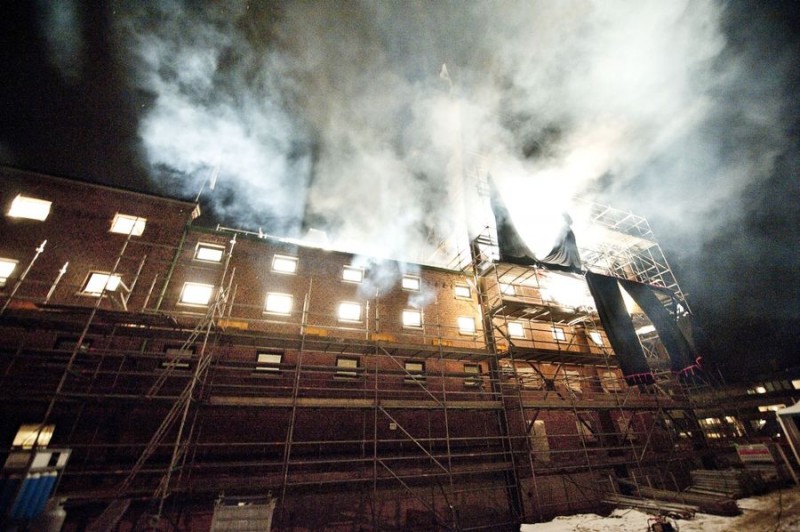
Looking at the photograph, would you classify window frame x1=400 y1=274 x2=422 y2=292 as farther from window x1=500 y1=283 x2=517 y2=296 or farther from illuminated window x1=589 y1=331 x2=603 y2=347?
illuminated window x1=589 y1=331 x2=603 y2=347

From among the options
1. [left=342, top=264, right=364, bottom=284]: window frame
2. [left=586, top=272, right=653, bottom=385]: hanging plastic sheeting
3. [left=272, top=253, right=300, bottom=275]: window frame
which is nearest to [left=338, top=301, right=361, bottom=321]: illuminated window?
[left=342, top=264, right=364, bottom=284]: window frame

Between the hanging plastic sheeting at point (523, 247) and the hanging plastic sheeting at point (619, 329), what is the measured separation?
1229 mm

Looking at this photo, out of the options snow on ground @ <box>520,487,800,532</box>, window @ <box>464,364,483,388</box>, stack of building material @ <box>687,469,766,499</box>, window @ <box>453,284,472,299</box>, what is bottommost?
snow on ground @ <box>520,487,800,532</box>

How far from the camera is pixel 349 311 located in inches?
517

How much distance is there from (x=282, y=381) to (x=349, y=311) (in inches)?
149

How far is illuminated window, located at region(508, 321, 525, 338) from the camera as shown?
49.4ft

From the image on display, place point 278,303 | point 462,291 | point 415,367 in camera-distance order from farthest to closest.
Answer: point 462,291 < point 415,367 < point 278,303

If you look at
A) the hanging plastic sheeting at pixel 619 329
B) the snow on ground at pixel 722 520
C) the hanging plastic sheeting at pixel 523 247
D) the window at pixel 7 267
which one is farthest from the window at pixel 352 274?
the window at pixel 7 267

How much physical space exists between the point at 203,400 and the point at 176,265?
6.22 metres

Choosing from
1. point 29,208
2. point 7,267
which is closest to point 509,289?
point 7,267

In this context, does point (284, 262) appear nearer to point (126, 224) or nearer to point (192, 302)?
point (192, 302)

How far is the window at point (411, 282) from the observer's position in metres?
14.5

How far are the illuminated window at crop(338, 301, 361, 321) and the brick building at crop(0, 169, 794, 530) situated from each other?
0.34ft

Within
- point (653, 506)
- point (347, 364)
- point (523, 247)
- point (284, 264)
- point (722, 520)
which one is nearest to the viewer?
point (722, 520)
